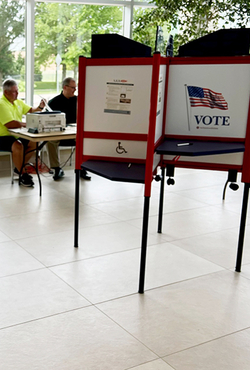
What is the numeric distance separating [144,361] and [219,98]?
1.85 m

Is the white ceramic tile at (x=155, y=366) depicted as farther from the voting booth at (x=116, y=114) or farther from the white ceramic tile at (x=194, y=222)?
the white ceramic tile at (x=194, y=222)

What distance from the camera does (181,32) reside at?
6.73 meters

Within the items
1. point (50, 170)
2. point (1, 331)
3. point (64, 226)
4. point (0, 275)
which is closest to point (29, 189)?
point (50, 170)

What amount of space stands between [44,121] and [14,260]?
223 centimetres

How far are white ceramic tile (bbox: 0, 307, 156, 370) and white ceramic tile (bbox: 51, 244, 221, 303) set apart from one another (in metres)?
0.31

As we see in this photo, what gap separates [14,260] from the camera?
10.9ft

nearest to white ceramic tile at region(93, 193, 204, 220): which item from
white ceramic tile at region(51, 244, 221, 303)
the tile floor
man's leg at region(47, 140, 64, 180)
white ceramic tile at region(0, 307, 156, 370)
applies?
the tile floor

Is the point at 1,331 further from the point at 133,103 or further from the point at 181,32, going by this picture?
the point at 181,32

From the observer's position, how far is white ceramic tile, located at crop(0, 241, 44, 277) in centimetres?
317

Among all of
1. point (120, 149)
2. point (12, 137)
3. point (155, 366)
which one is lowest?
point (155, 366)

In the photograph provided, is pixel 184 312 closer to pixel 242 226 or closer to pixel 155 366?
pixel 155 366

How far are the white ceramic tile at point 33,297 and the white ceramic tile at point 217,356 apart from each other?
2.40 ft

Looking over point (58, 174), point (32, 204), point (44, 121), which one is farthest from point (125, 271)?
point (58, 174)

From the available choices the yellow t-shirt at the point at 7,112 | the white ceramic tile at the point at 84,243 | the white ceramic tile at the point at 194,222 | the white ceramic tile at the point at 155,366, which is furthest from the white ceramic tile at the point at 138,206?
the white ceramic tile at the point at 155,366
